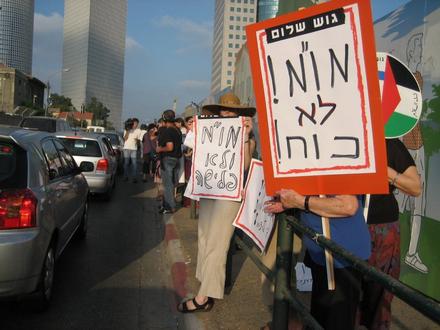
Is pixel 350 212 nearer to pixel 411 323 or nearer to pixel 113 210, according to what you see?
pixel 411 323

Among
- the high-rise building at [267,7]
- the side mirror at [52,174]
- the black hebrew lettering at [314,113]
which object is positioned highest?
the high-rise building at [267,7]

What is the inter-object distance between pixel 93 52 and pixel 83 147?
167056mm

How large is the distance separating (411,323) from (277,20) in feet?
10.1

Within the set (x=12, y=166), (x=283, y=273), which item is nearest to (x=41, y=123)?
(x=12, y=166)

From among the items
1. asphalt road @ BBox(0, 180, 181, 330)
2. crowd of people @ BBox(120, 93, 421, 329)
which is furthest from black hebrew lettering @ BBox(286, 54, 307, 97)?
asphalt road @ BBox(0, 180, 181, 330)

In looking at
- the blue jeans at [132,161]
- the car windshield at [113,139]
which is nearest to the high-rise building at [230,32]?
the car windshield at [113,139]

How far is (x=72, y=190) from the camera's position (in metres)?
5.90

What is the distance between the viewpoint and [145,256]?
6.62 metres

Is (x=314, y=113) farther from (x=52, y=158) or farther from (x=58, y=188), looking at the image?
(x=52, y=158)

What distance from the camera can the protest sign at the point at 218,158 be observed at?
14.6 ft

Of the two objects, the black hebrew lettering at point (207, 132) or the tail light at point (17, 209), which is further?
the black hebrew lettering at point (207, 132)

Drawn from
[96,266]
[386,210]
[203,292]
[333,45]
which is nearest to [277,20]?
[333,45]

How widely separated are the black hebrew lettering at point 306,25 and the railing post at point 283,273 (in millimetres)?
1104

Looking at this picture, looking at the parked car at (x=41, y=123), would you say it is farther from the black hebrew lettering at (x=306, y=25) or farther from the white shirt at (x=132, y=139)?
the black hebrew lettering at (x=306, y=25)
